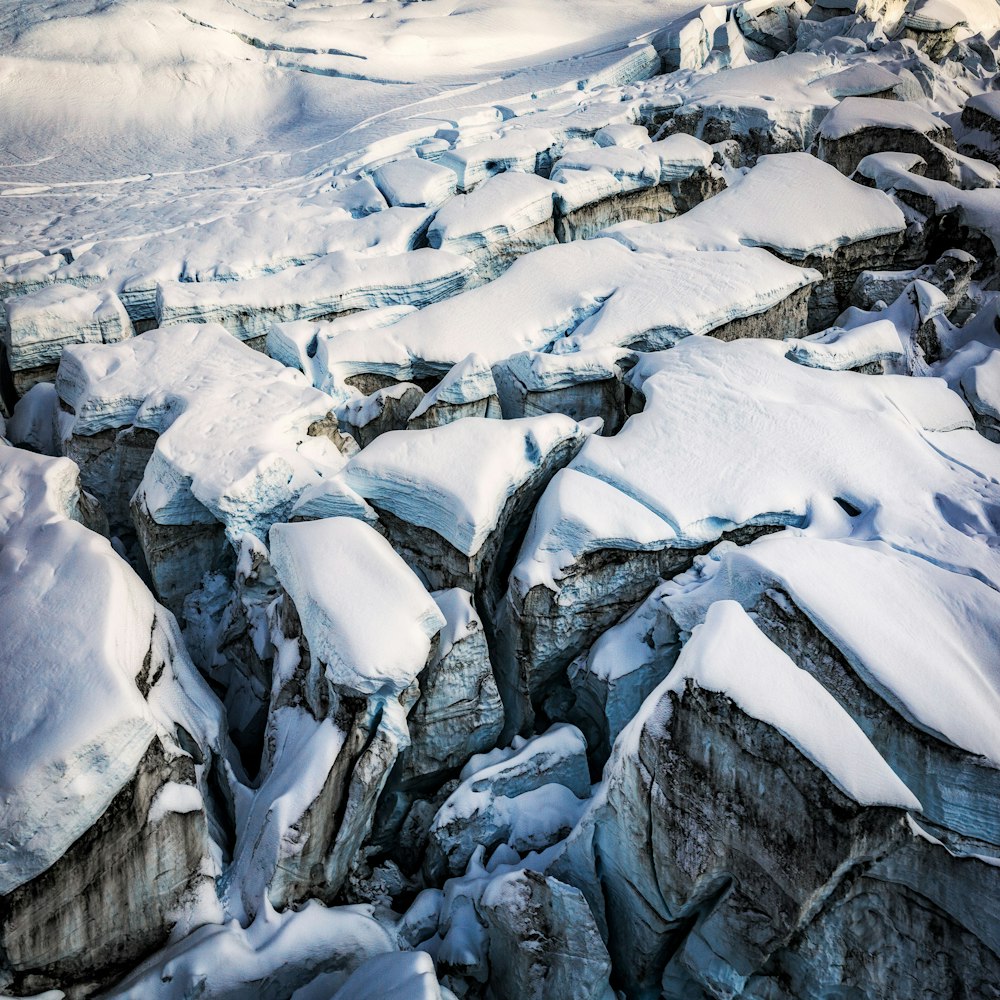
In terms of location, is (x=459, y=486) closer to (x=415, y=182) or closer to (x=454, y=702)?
(x=454, y=702)

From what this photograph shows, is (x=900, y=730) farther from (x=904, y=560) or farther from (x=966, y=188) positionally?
(x=966, y=188)

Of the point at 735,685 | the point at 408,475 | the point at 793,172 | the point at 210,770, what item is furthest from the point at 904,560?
the point at 793,172

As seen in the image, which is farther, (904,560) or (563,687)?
(563,687)

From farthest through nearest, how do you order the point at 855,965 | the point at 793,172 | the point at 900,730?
1. the point at 793,172
2. the point at 900,730
3. the point at 855,965

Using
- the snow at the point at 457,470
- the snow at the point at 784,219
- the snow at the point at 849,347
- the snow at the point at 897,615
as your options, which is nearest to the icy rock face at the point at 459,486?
the snow at the point at 457,470

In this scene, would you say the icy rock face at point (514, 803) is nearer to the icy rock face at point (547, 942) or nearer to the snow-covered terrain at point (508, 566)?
the snow-covered terrain at point (508, 566)

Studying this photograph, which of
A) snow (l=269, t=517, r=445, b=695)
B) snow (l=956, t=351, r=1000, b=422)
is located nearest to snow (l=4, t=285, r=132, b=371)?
snow (l=269, t=517, r=445, b=695)

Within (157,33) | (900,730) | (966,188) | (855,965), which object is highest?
(157,33)

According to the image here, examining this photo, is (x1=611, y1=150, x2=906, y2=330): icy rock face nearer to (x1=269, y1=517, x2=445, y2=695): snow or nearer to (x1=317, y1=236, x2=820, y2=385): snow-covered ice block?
(x1=317, y1=236, x2=820, y2=385): snow-covered ice block
